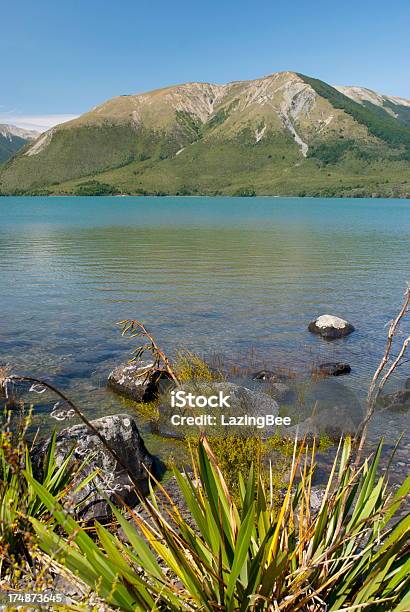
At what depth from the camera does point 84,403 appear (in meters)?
11.6

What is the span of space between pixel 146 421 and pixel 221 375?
8.11 feet

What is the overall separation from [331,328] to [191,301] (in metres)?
7.60

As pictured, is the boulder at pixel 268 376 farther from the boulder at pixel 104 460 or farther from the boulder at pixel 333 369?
the boulder at pixel 104 460

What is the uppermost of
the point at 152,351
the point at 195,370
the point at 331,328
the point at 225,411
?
the point at 152,351

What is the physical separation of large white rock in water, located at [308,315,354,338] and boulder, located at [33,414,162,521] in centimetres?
1055

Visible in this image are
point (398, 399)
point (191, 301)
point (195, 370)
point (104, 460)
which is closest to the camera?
point (104, 460)

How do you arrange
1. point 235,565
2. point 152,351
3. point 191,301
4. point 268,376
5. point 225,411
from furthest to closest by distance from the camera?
1. point 191,301
2. point 268,376
3. point 225,411
4. point 152,351
5. point 235,565

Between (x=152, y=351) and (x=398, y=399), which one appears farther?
(x=398, y=399)

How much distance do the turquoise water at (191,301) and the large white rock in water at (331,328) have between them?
458 mm

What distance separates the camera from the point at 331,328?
58.2 ft

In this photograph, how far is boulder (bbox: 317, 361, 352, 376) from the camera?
13717mm

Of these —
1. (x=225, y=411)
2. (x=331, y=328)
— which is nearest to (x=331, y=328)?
(x=331, y=328)

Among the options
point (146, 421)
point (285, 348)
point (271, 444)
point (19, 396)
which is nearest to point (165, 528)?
point (271, 444)

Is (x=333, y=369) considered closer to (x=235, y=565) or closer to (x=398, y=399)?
(x=398, y=399)
